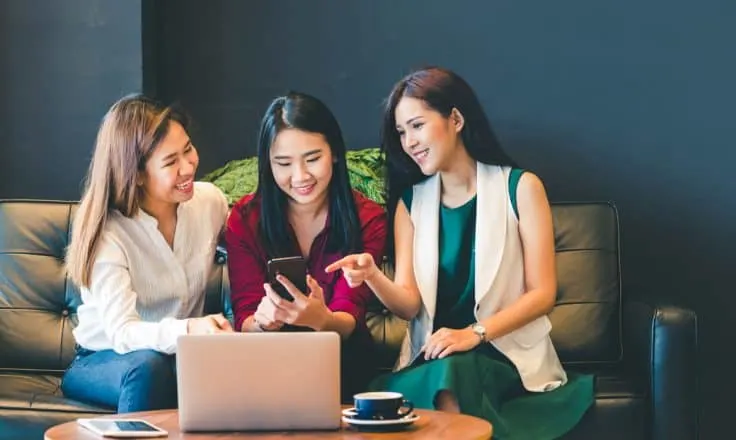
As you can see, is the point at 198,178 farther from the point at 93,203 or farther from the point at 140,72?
the point at 93,203

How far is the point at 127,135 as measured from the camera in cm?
277

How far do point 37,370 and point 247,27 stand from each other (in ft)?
4.20

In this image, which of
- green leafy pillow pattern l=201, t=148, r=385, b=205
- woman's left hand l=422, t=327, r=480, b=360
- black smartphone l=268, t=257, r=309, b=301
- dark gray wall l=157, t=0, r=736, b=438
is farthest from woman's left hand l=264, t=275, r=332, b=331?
dark gray wall l=157, t=0, r=736, b=438

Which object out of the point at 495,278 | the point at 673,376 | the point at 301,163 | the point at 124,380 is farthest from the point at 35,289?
the point at 673,376

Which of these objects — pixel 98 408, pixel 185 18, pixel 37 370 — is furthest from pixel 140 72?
pixel 98 408

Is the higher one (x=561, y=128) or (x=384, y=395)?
(x=561, y=128)

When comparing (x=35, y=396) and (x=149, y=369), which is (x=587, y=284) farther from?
(x=35, y=396)

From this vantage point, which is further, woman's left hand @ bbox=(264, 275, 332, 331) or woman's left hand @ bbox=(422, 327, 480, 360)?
woman's left hand @ bbox=(422, 327, 480, 360)

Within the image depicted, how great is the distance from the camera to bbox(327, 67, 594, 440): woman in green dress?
2684 mm

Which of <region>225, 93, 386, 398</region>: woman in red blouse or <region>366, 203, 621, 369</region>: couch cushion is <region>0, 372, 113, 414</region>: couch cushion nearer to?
<region>225, 93, 386, 398</region>: woman in red blouse

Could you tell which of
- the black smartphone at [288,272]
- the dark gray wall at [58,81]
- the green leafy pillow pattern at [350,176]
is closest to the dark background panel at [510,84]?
the dark gray wall at [58,81]

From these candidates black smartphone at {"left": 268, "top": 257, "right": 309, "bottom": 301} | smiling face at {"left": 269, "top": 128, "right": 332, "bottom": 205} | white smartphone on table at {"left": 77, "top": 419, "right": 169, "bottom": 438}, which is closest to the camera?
white smartphone on table at {"left": 77, "top": 419, "right": 169, "bottom": 438}

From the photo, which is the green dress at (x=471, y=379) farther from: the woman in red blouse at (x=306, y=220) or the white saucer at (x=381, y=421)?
the white saucer at (x=381, y=421)

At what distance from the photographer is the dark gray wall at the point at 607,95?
3.52 metres
